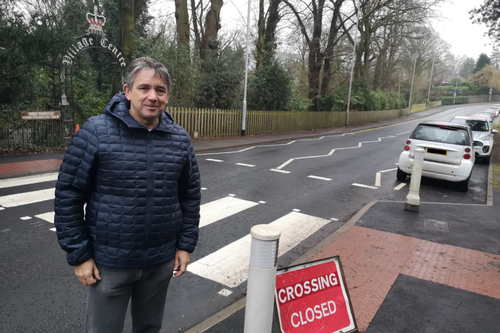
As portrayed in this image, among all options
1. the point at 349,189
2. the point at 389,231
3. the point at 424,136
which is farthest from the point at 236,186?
the point at 424,136

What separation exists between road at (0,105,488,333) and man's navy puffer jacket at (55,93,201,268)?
151cm

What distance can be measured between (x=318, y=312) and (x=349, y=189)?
685cm

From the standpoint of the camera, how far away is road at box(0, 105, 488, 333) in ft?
12.1

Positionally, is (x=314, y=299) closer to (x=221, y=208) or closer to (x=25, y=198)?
(x=221, y=208)

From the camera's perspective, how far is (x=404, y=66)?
55938 mm

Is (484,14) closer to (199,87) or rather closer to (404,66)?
(199,87)

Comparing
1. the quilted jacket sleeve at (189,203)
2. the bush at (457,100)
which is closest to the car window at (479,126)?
the quilted jacket sleeve at (189,203)

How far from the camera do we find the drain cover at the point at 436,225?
21.0 feet

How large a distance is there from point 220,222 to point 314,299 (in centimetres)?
352

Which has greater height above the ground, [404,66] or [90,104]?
[404,66]

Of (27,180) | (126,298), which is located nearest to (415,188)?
(126,298)

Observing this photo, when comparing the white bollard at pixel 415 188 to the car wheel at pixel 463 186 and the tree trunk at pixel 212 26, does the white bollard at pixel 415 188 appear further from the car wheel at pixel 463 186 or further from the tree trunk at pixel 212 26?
the tree trunk at pixel 212 26

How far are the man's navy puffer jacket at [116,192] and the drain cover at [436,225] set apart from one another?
5.50m

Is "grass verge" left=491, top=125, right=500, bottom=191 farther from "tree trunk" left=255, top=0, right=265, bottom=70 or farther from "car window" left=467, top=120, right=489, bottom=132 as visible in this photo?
"tree trunk" left=255, top=0, right=265, bottom=70
